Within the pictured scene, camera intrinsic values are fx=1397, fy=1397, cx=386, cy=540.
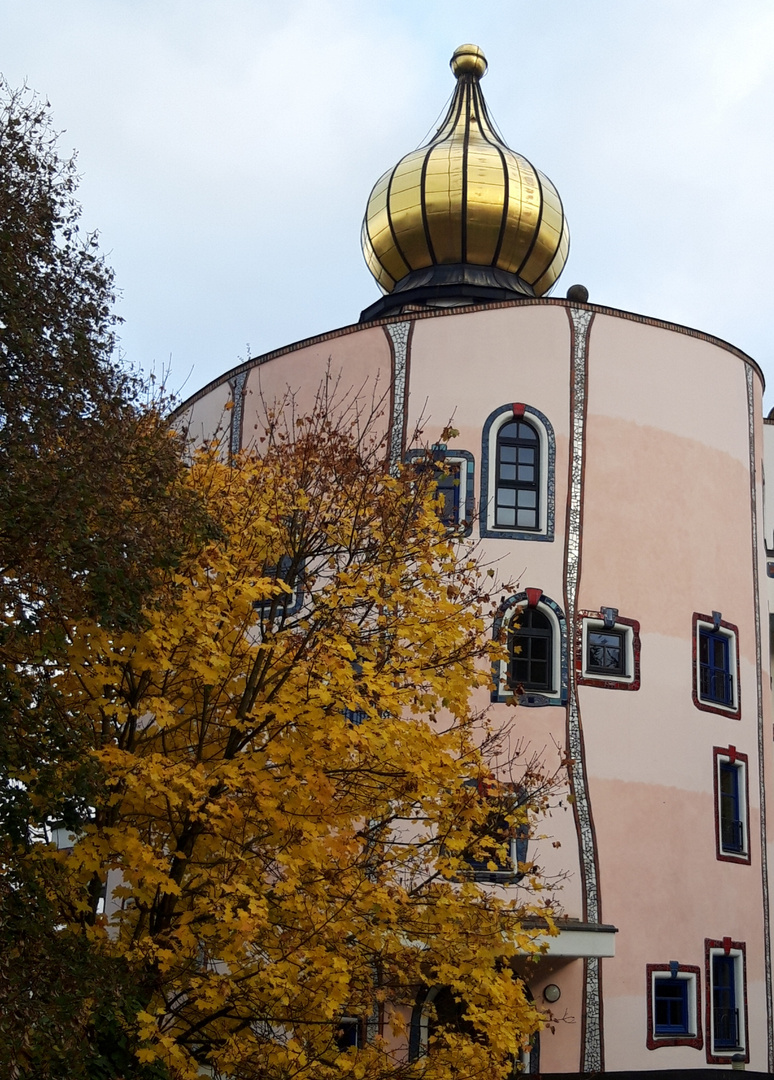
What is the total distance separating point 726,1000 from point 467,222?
947 cm

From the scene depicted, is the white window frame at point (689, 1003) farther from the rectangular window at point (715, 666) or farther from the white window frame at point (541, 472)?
the white window frame at point (541, 472)

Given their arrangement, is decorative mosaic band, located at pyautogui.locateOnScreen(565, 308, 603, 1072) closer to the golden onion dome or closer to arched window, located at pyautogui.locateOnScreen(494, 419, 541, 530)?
arched window, located at pyautogui.locateOnScreen(494, 419, 541, 530)

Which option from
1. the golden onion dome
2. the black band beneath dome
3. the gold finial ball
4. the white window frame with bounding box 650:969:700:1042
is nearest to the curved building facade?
the white window frame with bounding box 650:969:700:1042

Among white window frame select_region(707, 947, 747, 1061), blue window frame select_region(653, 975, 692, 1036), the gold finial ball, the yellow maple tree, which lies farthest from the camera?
the gold finial ball

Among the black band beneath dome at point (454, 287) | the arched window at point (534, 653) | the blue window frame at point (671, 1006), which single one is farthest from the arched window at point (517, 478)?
the blue window frame at point (671, 1006)

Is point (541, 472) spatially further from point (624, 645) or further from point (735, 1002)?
point (735, 1002)

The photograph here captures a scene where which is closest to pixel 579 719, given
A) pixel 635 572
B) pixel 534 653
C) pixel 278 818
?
pixel 534 653

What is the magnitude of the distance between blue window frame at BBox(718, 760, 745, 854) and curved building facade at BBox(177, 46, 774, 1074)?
2 cm

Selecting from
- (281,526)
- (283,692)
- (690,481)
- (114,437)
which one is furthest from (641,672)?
(114,437)

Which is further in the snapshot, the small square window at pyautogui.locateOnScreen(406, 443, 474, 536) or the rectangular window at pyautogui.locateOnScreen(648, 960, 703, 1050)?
the small square window at pyautogui.locateOnScreen(406, 443, 474, 536)

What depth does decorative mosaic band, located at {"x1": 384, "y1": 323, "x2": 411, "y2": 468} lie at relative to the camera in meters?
13.8

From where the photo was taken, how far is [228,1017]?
6.50 m

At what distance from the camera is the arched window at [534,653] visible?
13273mm

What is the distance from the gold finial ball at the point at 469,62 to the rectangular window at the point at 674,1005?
12.6 metres
